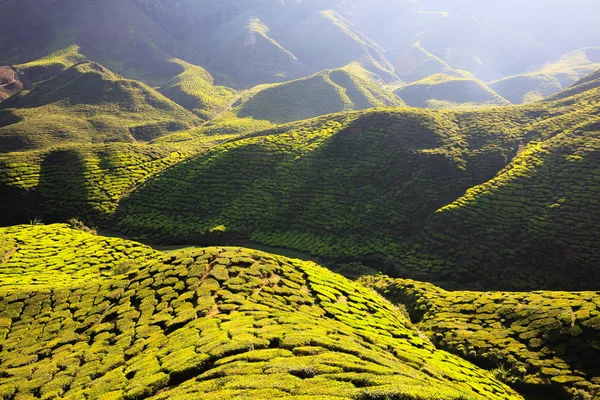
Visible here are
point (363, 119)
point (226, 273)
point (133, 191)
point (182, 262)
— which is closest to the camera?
point (226, 273)

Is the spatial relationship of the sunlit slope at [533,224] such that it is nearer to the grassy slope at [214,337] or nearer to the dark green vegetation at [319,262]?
the dark green vegetation at [319,262]

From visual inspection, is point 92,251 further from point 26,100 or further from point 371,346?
point 26,100

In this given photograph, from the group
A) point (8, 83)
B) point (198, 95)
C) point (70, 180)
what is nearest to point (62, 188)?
point (70, 180)

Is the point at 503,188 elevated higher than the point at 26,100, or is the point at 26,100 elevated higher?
the point at 503,188

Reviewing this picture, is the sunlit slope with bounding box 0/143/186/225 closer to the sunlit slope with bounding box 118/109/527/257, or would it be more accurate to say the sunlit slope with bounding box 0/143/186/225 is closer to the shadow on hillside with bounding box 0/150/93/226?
the shadow on hillside with bounding box 0/150/93/226

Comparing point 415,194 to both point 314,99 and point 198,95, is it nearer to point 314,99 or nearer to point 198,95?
point 314,99

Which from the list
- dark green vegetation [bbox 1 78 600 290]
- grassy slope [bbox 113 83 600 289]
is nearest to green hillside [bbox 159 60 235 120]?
dark green vegetation [bbox 1 78 600 290]

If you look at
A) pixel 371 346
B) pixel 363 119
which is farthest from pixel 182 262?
pixel 363 119
